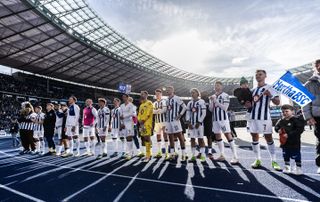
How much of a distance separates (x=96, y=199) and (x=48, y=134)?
21.9ft

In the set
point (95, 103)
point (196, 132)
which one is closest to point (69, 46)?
point (95, 103)

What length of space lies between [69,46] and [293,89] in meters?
27.2

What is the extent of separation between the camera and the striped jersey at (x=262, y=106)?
511cm

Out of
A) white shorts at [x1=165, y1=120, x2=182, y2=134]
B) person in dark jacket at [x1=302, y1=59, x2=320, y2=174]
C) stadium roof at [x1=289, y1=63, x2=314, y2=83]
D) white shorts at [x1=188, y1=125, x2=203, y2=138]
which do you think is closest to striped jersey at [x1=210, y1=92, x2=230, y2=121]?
white shorts at [x1=188, y1=125, x2=203, y2=138]

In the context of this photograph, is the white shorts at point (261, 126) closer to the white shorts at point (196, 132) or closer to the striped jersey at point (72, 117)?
the white shorts at point (196, 132)

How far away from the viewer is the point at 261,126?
509 cm

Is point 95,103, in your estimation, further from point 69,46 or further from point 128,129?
point 128,129

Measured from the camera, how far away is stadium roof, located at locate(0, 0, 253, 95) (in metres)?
20.8

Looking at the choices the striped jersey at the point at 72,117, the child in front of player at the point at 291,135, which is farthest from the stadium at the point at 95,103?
the striped jersey at the point at 72,117

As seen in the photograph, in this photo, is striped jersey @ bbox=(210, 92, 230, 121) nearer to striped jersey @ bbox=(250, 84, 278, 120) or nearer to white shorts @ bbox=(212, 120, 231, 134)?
white shorts @ bbox=(212, 120, 231, 134)

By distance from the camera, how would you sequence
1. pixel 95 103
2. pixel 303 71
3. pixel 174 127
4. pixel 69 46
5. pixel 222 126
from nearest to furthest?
pixel 222 126
pixel 174 127
pixel 69 46
pixel 95 103
pixel 303 71

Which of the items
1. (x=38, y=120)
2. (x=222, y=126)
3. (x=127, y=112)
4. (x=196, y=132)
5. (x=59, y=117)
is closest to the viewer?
(x=222, y=126)

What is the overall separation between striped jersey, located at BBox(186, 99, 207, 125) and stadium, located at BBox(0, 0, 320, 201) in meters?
0.91

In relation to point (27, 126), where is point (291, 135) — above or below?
below
